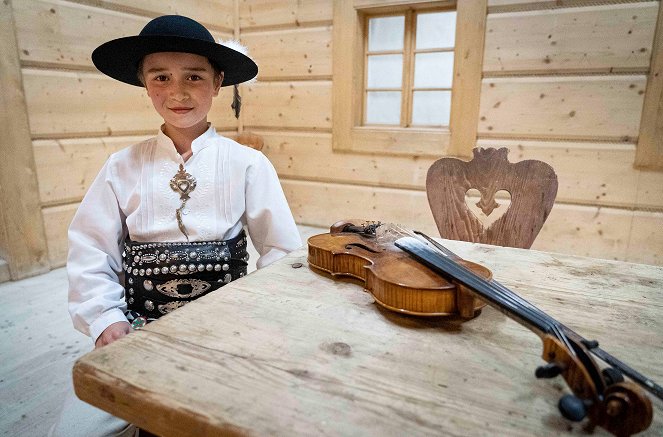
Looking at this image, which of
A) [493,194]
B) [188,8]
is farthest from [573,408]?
[188,8]

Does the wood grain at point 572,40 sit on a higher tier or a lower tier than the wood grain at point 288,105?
higher

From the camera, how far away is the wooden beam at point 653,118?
8.95 ft

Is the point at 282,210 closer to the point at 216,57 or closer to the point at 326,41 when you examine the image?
the point at 216,57

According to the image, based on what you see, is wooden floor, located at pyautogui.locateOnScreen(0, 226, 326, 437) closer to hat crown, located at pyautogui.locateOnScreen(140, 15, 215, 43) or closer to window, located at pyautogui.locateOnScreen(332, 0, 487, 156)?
hat crown, located at pyautogui.locateOnScreen(140, 15, 215, 43)

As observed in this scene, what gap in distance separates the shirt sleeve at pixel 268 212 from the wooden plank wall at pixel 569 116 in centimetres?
235

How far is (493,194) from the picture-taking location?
5.16ft

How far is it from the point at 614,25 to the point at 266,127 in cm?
290

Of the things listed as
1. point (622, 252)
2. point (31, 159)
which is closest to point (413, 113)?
point (622, 252)

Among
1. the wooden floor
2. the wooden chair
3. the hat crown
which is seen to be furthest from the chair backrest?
the wooden chair

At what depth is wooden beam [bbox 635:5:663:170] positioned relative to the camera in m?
2.73

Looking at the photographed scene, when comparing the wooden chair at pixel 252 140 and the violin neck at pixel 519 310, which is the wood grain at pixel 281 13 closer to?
the wooden chair at pixel 252 140

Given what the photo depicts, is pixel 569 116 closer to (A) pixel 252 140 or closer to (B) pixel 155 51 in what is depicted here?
(A) pixel 252 140

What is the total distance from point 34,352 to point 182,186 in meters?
1.37

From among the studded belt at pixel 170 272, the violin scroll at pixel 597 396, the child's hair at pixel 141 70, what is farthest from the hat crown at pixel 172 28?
the violin scroll at pixel 597 396
